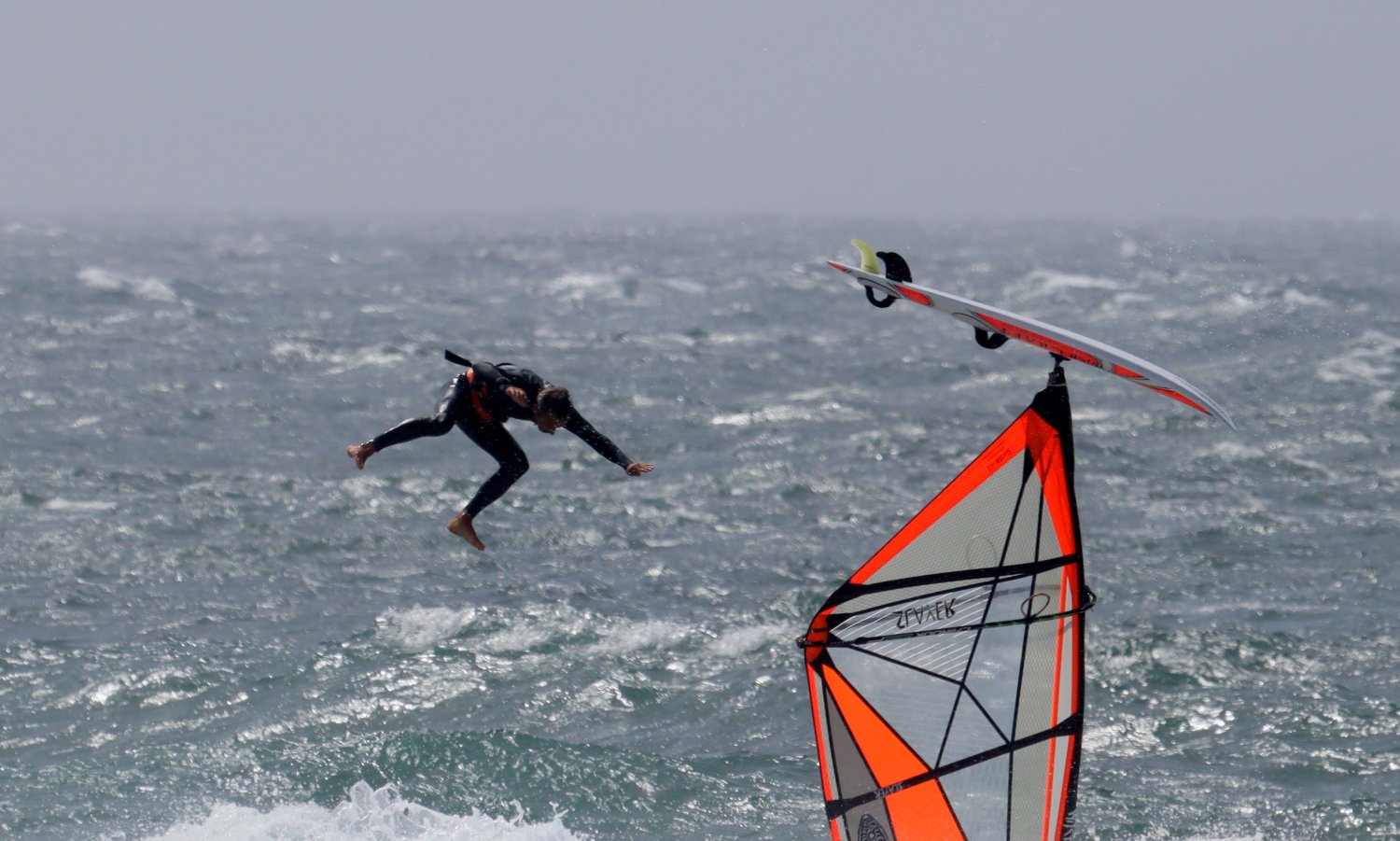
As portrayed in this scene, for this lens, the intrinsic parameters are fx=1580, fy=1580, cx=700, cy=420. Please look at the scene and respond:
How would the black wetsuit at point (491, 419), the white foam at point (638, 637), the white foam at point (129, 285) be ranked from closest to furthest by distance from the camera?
the black wetsuit at point (491, 419) < the white foam at point (638, 637) < the white foam at point (129, 285)

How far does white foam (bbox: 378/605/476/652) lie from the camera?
67.3 ft

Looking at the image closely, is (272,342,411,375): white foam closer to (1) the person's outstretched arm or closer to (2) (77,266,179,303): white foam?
(2) (77,266,179,303): white foam

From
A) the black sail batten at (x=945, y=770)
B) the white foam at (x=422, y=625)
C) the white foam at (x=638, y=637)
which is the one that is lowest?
the white foam at (x=422, y=625)

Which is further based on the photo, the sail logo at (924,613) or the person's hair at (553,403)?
the sail logo at (924,613)

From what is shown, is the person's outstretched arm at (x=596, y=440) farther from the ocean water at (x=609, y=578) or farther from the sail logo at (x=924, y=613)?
the ocean water at (x=609, y=578)

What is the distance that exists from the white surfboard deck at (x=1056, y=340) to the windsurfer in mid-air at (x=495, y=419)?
2039mm

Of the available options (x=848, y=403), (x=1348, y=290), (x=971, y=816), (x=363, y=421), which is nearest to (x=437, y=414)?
(x=971, y=816)

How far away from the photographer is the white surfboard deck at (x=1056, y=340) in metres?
8.81

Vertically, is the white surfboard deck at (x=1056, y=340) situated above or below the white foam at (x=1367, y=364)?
above

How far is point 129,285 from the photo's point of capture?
62094 millimetres

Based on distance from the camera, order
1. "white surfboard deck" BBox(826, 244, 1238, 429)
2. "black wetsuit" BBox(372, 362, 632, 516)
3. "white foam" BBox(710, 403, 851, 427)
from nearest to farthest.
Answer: "white surfboard deck" BBox(826, 244, 1238, 429)
"black wetsuit" BBox(372, 362, 632, 516)
"white foam" BBox(710, 403, 851, 427)

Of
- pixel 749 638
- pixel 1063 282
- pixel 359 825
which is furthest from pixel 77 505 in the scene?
pixel 1063 282

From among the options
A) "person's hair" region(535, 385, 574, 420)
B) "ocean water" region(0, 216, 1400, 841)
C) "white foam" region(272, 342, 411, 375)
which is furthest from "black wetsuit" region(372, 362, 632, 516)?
"white foam" region(272, 342, 411, 375)

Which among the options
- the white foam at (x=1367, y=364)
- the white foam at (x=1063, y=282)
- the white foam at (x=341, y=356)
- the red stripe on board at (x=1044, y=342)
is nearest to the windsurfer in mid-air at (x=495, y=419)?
the red stripe on board at (x=1044, y=342)
